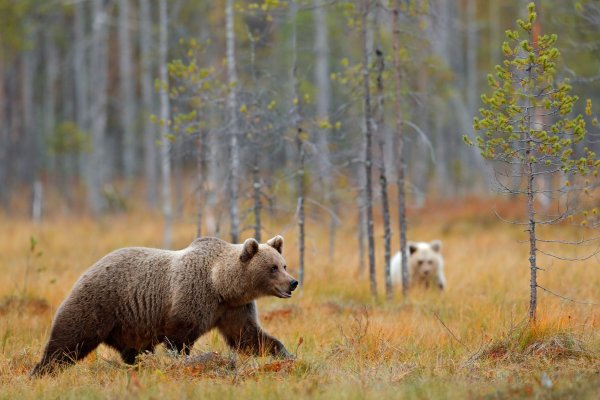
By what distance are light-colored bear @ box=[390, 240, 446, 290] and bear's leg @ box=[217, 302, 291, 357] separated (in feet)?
19.4

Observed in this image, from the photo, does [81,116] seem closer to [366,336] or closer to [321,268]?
[321,268]

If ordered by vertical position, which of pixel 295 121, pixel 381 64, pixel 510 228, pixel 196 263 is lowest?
pixel 510 228

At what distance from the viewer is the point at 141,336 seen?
8.14 metres

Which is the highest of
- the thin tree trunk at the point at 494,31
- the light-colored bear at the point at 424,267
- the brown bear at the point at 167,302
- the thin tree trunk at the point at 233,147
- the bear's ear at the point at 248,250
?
the thin tree trunk at the point at 494,31

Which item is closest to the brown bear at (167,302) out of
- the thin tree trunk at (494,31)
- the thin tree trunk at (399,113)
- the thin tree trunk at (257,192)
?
the thin tree trunk at (257,192)

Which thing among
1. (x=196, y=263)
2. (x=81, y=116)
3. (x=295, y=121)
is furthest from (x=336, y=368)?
(x=81, y=116)

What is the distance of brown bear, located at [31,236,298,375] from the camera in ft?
25.8

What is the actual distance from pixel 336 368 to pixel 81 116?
3222cm

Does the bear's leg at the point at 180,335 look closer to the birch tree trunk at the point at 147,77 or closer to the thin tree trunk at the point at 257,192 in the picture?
the thin tree trunk at the point at 257,192

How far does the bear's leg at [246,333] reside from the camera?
8117 mm

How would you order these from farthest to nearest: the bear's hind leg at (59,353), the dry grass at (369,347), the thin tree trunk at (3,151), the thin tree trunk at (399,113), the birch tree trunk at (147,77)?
the thin tree trunk at (3,151)
the birch tree trunk at (147,77)
the thin tree trunk at (399,113)
the bear's hind leg at (59,353)
the dry grass at (369,347)

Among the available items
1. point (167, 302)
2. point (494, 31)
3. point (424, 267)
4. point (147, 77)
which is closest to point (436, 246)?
point (424, 267)

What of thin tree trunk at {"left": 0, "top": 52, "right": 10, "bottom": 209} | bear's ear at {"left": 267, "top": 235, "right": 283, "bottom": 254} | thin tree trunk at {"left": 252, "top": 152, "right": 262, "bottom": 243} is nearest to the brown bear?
bear's ear at {"left": 267, "top": 235, "right": 283, "bottom": 254}

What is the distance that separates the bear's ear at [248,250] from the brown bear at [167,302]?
1 cm
